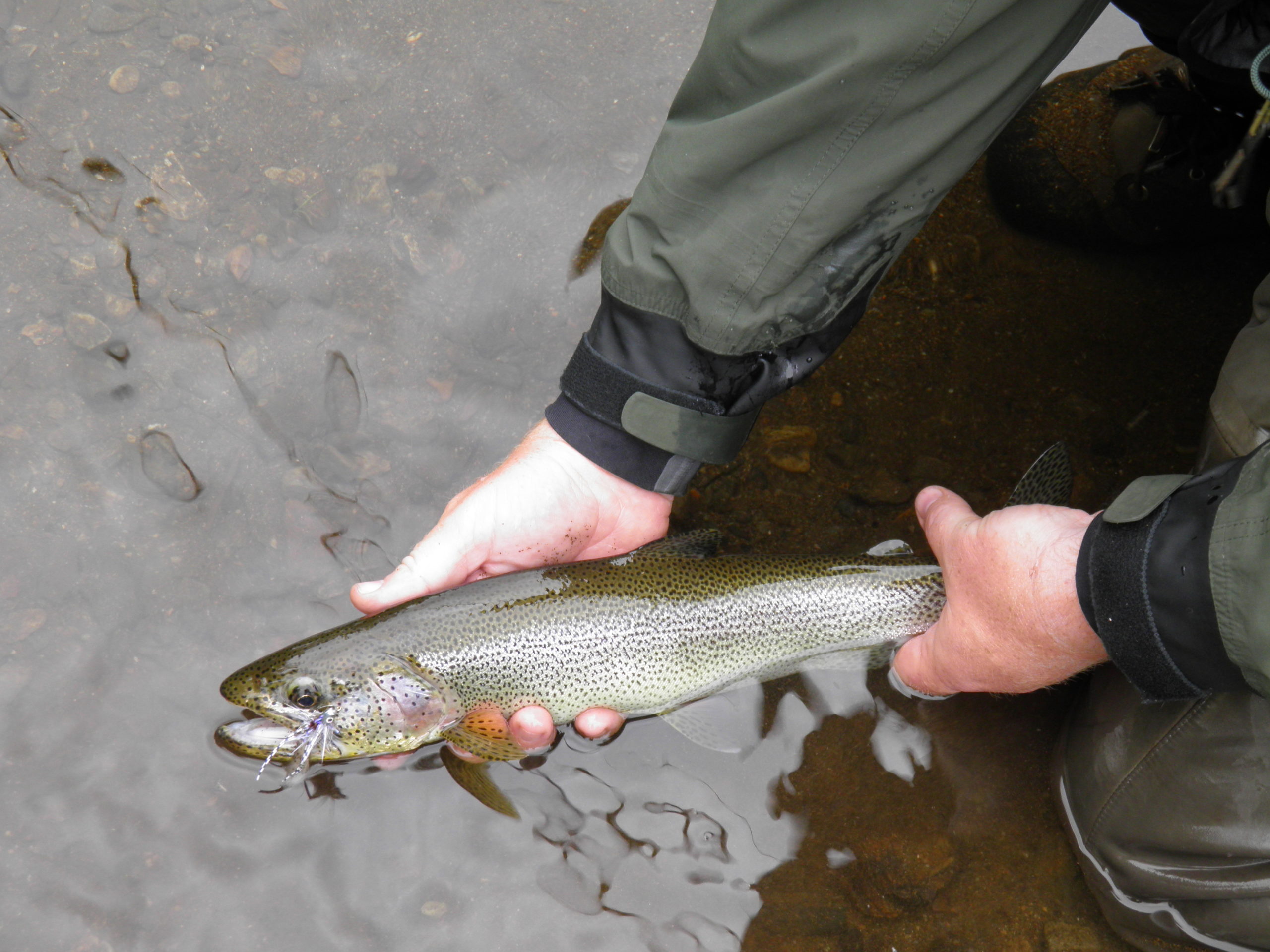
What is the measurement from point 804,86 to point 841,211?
0.33m

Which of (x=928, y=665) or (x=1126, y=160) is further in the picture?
(x=1126, y=160)

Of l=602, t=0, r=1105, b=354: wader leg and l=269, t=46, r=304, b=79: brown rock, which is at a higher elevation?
l=602, t=0, r=1105, b=354: wader leg

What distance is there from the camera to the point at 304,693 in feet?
9.16

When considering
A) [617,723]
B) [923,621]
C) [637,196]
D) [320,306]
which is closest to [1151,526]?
[923,621]

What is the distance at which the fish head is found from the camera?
111 inches

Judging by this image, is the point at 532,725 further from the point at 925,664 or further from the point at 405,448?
the point at 925,664

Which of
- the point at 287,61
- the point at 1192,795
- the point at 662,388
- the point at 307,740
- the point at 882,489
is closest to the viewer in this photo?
the point at 1192,795

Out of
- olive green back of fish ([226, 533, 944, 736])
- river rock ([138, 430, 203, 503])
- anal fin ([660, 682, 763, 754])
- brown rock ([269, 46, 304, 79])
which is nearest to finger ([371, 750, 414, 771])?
olive green back of fish ([226, 533, 944, 736])

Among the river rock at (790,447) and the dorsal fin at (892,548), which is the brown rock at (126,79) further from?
the dorsal fin at (892,548)

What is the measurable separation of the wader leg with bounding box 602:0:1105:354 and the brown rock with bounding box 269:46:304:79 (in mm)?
2137

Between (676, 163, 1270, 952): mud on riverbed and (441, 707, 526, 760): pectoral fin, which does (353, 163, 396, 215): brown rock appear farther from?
(441, 707, 526, 760): pectoral fin

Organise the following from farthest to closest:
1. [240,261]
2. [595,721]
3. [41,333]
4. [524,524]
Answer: [240,261] → [41,333] → [595,721] → [524,524]

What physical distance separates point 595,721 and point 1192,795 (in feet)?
5.93

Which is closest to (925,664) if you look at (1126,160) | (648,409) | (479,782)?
(648,409)
